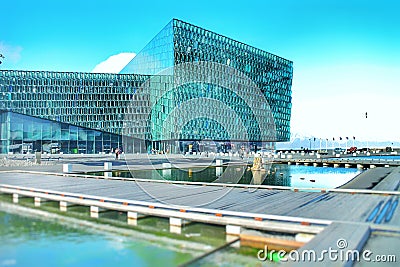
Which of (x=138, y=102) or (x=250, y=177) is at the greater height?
(x=138, y=102)

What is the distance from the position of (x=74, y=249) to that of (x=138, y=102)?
7073cm

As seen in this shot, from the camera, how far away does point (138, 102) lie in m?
79.2

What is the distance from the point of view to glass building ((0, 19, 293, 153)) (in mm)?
75375

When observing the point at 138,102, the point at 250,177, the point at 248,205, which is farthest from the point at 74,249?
the point at 138,102

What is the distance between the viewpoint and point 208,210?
1158 cm

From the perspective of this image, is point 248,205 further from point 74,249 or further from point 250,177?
point 250,177

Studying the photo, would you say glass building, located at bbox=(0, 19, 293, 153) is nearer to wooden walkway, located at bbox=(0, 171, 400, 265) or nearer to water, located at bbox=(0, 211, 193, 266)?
wooden walkway, located at bbox=(0, 171, 400, 265)

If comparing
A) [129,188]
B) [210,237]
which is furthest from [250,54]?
[210,237]

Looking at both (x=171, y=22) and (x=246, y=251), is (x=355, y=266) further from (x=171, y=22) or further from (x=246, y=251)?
(x=171, y=22)

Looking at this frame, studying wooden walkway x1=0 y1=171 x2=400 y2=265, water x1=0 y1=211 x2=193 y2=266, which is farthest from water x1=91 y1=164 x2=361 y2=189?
water x1=0 y1=211 x2=193 y2=266

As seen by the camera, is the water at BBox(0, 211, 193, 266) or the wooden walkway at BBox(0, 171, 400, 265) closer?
the water at BBox(0, 211, 193, 266)

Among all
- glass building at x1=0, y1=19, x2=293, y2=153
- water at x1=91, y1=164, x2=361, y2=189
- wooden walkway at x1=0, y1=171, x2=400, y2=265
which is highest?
glass building at x1=0, y1=19, x2=293, y2=153

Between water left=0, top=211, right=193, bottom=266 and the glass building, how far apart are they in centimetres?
6456

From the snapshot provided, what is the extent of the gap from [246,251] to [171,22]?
6979 cm
